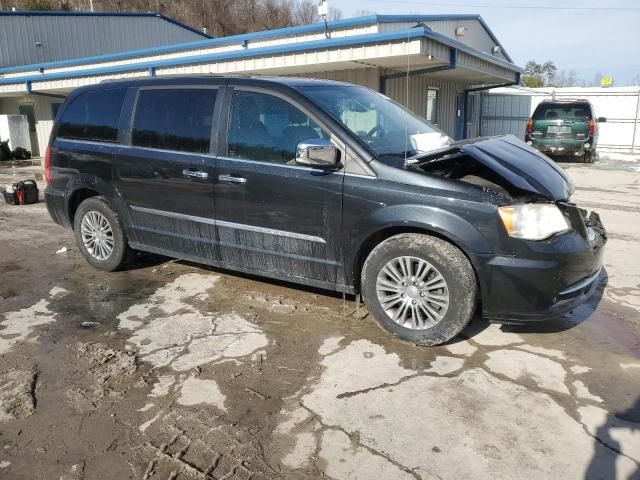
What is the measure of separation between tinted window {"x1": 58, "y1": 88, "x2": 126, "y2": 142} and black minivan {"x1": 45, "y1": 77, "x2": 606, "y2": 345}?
0.8 inches

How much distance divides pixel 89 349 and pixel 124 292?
127 cm

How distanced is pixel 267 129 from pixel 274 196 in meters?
0.57

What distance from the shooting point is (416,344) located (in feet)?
12.4

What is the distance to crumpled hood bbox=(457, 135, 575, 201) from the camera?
3615 millimetres

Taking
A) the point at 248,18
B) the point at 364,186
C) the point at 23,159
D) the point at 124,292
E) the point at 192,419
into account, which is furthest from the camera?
the point at 248,18

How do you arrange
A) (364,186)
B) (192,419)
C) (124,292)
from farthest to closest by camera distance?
(124,292)
(364,186)
(192,419)

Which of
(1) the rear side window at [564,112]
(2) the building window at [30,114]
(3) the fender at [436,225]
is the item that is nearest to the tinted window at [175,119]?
(3) the fender at [436,225]

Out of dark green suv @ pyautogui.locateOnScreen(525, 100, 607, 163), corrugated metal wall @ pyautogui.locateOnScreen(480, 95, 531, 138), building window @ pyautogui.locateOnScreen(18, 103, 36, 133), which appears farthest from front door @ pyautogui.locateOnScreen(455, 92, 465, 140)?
building window @ pyautogui.locateOnScreen(18, 103, 36, 133)

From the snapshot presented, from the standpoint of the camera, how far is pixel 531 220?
341 cm

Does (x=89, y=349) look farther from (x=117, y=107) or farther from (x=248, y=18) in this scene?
(x=248, y=18)

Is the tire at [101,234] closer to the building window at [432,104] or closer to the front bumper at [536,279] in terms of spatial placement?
the front bumper at [536,279]

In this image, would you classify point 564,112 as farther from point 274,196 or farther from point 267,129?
point 274,196

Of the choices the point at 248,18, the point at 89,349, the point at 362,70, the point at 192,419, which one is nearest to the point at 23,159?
the point at 362,70

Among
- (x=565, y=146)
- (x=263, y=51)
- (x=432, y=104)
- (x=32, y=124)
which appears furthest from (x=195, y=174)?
(x=32, y=124)
